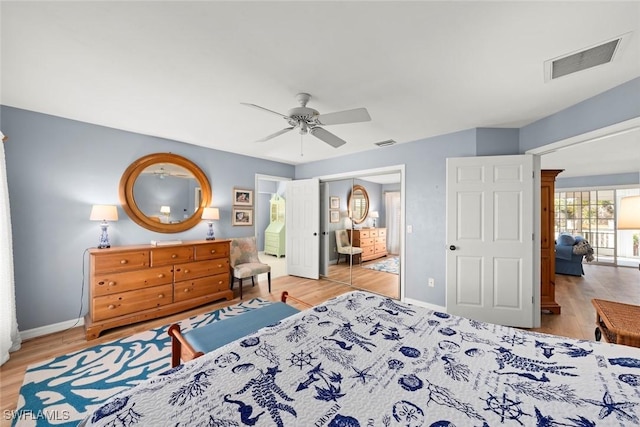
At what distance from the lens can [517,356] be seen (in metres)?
1.22

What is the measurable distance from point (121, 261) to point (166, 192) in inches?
46.8

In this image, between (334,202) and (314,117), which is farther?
(334,202)

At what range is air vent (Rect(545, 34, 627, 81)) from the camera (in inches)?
63.0

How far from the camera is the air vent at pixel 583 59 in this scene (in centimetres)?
160

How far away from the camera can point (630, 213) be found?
2406mm

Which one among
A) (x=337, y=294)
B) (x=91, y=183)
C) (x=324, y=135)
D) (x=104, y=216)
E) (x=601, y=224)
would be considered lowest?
(x=337, y=294)

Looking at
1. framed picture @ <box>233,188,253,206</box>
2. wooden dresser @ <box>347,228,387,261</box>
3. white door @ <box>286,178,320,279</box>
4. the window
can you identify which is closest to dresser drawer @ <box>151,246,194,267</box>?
framed picture @ <box>233,188,253,206</box>

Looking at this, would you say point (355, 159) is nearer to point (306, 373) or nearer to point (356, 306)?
point (356, 306)

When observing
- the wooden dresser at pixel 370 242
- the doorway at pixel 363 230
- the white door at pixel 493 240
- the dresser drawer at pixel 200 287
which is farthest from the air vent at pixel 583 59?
the dresser drawer at pixel 200 287

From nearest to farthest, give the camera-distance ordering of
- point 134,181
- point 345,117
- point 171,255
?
point 345,117 < point 171,255 < point 134,181

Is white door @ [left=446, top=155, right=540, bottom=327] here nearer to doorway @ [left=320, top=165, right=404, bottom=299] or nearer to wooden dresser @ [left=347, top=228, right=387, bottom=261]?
doorway @ [left=320, top=165, right=404, bottom=299]

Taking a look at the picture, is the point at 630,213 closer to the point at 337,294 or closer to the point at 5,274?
the point at 337,294

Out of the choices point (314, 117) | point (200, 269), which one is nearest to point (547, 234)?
point (314, 117)

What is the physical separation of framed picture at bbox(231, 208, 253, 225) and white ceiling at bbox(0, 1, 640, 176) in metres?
1.96
